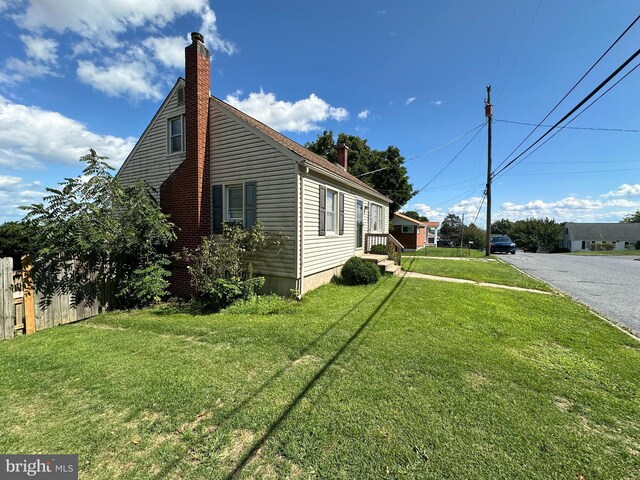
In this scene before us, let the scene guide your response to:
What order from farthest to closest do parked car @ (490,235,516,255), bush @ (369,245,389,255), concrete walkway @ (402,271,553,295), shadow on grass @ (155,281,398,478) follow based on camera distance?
1. parked car @ (490,235,516,255)
2. bush @ (369,245,389,255)
3. concrete walkway @ (402,271,553,295)
4. shadow on grass @ (155,281,398,478)

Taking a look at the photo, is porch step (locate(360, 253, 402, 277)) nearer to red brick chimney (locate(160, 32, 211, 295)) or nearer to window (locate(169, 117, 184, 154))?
red brick chimney (locate(160, 32, 211, 295))

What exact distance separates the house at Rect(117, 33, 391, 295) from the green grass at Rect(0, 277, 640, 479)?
2759 mm

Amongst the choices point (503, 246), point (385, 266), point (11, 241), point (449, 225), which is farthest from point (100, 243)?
point (449, 225)

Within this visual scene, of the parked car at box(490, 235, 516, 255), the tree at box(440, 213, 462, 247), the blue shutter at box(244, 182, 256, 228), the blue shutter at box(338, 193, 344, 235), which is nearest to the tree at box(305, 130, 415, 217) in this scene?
the parked car at box(490, 235, 516, 255)

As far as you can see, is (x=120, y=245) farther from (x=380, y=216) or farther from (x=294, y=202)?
(x=380, y=216)

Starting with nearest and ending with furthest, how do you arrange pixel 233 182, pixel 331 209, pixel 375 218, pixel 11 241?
pixel 233 182 → pixel 331 209 → pixel 11 241 → pixel 375 218

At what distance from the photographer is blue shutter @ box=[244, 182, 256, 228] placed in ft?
26.3

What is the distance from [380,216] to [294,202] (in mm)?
9751

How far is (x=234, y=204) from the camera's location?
334 inches

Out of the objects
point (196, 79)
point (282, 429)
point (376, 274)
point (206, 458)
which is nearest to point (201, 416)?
point (206, 458)

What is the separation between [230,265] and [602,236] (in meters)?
73.4

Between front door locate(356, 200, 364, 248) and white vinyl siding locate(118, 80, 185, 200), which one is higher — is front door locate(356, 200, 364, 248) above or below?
below

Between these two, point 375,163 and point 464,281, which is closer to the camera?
point 464,281

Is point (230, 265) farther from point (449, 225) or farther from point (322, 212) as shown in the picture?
point (449, 225)
